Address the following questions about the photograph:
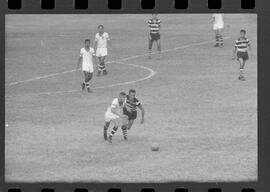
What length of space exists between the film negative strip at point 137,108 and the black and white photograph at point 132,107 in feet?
0.11

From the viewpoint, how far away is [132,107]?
70.5 feet

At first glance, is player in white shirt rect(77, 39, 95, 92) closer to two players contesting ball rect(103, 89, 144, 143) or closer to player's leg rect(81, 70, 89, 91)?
player's leg rect(81, 70, 89, 91)

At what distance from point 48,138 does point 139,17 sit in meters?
26.1

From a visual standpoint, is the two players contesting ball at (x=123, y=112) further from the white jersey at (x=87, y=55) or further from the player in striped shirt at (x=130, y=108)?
the white jersey at (x=87, y=55)

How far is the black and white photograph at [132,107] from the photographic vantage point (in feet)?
65.1

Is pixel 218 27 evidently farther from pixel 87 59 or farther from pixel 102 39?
pixel 87 59

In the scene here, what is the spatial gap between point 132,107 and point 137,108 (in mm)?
4252

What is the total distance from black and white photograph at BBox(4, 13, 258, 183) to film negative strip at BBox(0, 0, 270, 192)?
0.03 m

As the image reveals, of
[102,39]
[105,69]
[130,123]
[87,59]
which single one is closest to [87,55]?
[87,59]

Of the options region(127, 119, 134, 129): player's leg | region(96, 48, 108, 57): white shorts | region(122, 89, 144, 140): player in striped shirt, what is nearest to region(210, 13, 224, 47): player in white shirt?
region(96, 48, 108, 57): white shorts

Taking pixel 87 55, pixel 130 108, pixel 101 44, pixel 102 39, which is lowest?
pixel 130 108

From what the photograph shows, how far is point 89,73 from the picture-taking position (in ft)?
91.4

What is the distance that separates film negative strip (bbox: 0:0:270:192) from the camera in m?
16.4
